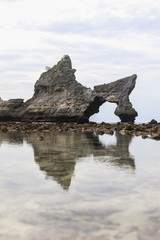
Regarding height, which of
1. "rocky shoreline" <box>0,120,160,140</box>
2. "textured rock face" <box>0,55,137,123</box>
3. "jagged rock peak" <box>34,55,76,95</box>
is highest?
"jagged rock peak" <box>34,55,76,95</box>

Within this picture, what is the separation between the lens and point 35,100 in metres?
42.4

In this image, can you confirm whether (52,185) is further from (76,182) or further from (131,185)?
(131,185)

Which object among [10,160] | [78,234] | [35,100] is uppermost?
[35,100]

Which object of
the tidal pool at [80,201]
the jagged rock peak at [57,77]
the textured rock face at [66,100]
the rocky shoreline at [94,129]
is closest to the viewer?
the tidal pool at [80,201]

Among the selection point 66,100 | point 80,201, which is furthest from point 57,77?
point 80,201

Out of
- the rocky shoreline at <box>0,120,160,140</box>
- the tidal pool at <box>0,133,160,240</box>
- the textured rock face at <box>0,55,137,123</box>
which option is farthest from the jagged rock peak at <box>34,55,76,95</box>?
the tidal pool at <box>0,133,160,240</box>

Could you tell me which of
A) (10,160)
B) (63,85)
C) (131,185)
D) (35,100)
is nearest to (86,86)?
(63,85)

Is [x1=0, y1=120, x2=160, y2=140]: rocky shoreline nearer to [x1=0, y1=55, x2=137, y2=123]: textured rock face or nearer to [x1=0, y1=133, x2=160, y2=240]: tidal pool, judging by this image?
[x1=0, y1=133, x2=160, y2=240]: tidal pool

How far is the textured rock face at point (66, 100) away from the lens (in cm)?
3719

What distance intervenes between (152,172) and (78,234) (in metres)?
3.20

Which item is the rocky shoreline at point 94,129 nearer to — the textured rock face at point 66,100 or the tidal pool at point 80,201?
the tidal pool at point 80,201

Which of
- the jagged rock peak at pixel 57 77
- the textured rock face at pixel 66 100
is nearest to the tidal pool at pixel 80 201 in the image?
the textured rock face at pixel 66 100

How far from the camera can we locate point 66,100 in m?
38.9

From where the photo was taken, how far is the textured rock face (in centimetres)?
3719
